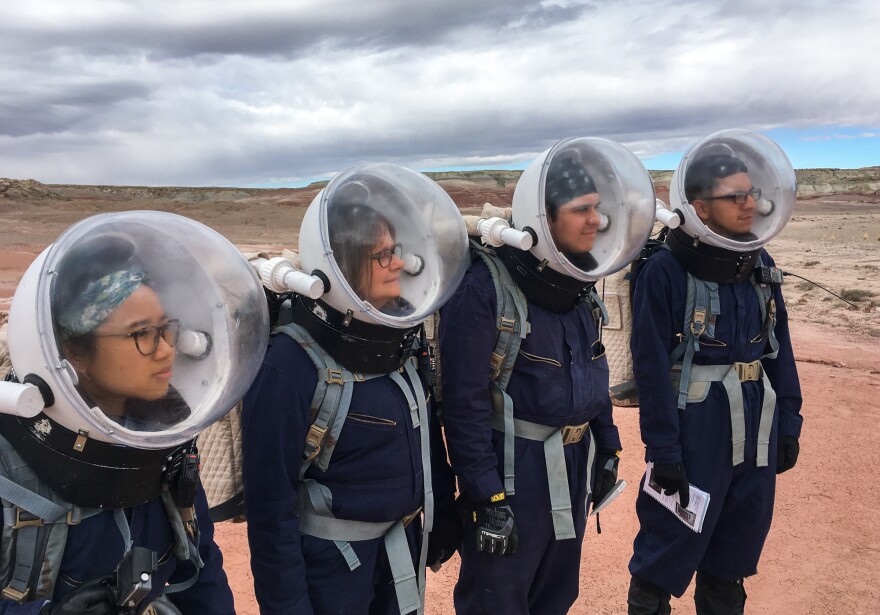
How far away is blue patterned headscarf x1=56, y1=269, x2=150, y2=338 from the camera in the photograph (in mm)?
1385

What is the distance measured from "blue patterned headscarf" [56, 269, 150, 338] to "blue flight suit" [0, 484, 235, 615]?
454 mm

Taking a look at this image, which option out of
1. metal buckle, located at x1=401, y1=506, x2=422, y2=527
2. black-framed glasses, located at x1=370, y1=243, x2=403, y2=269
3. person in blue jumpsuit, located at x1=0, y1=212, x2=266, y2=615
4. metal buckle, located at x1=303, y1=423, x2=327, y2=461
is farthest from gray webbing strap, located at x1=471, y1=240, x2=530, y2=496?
person in blue jumpsuit, located at x1=0, y1=212, x2=266, y2=615

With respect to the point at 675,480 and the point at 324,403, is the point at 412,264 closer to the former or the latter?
the point at 324,403

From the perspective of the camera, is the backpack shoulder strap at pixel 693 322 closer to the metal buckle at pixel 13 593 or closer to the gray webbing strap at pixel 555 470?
the gray webbing strap at pixel 555 470

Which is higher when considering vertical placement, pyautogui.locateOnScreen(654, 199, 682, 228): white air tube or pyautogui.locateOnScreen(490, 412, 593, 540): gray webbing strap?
pyautogui.locateOnScreen(654, 199, 682, 228): white air tube

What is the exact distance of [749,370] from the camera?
316 centimetres

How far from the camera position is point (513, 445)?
2582mm

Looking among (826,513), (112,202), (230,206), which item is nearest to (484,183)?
(230,206)

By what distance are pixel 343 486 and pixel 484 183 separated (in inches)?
2376

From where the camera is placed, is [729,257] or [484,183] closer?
[729,257]

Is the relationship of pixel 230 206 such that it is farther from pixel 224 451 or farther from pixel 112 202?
pixel 224 451

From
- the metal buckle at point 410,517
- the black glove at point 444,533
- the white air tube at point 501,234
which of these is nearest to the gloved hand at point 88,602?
the metal buckle at point 410,517

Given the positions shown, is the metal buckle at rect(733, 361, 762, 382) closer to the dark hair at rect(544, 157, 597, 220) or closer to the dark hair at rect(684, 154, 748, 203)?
the dark hair at rect(684, 154, 748, 203)

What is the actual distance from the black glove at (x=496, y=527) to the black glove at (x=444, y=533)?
0.20 metres
